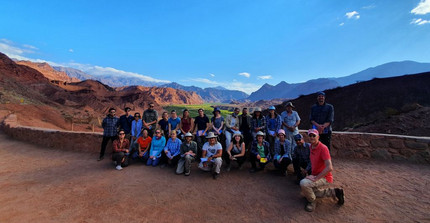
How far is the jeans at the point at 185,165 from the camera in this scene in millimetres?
4773

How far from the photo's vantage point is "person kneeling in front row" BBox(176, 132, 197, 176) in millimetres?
4789

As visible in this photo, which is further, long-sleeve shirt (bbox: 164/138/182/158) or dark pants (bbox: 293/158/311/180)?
long-sleeve shirt (bbox: 164/138/182/158)

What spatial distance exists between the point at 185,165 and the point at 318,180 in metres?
2.95

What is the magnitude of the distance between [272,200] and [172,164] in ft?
9.39

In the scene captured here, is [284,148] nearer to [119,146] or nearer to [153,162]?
[153,162]

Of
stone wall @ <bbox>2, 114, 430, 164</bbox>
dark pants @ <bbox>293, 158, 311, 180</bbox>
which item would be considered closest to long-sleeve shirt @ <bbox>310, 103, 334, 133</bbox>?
stone wall @ <bbox>2, 114, 430, 164</bbox>

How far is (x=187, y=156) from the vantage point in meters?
4.82

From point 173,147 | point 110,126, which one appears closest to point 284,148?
point 173,147

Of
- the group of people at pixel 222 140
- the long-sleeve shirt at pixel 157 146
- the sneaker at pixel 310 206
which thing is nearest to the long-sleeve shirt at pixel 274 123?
the group of people at pixel 222 140

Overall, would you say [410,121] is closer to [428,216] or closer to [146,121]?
[428,216]

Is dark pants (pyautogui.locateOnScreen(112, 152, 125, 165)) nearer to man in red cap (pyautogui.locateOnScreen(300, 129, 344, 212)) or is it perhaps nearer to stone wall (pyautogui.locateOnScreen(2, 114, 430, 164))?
stone wall (pyautogui.locateOnScreen(2, 114, 430, 164))

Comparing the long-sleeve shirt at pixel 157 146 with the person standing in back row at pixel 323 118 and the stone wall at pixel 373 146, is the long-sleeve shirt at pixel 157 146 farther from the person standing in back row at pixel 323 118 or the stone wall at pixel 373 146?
the person standing in back row at pixel 323 118

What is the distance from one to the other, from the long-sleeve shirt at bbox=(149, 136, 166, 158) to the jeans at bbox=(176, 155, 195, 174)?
0.76 m

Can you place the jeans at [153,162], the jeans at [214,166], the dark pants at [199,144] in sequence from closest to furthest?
the jeans at [214,166] → the jeans at [153,162] → the dark pants at [199,144]
